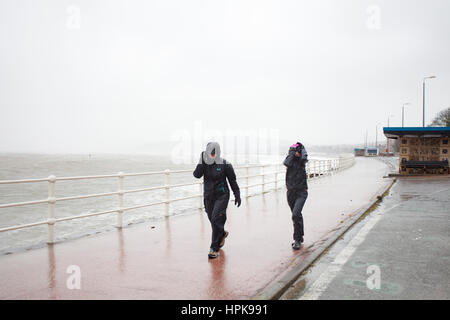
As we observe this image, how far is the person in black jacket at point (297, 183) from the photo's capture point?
6.56 m

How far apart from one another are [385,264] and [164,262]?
3.22m

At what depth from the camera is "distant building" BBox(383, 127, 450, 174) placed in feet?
82.5

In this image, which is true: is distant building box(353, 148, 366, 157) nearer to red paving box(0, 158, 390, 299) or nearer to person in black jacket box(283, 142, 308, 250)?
red paving box(0, 158, 390, 299)

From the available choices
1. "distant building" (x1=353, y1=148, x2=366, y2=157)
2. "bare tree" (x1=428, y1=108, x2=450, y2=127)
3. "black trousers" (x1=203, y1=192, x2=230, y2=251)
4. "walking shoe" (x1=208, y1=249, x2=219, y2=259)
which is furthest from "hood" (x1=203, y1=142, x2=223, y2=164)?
"distant building" (x1=353, y1=148, x2=366, y2=157)

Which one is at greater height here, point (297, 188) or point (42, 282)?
point (297, 188)

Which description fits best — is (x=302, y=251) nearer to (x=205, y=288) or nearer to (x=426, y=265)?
(x=426, y=265)

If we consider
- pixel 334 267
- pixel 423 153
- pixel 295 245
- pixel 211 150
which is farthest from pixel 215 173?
pixel 423 153

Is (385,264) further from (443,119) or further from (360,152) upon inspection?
(360,152)

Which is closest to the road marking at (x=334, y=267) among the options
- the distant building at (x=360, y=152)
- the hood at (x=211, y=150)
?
the hood at (x=211, y=150)

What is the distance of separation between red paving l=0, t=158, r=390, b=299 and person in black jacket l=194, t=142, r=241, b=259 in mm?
382

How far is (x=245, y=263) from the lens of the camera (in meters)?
5.54

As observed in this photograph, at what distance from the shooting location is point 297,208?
6.58 meters
